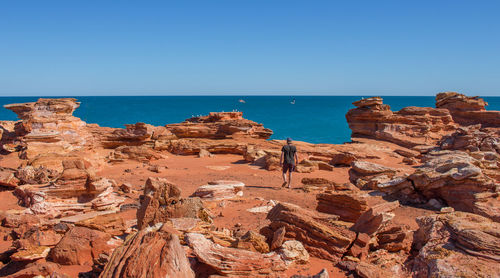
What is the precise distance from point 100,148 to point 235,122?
25.7 ft

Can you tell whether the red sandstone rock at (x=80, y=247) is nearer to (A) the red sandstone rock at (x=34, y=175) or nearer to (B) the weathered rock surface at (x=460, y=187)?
(A) the red sandstone rock at (x=34, y=175)

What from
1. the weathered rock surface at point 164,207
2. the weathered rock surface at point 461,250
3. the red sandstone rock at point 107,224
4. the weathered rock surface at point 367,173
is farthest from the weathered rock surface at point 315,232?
the weathered rock surface at point 367,173

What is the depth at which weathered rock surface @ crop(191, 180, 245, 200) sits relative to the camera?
9.67 metres

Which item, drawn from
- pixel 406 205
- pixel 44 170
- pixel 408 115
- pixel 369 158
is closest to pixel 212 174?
pixel 44 170

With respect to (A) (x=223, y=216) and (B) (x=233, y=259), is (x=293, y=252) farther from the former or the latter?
(A) (x=223, y=216)

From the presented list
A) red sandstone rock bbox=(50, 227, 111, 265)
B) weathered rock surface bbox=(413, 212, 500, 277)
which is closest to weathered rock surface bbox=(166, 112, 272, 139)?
red sandstone rock bbox=(50, 227, 111, 265)

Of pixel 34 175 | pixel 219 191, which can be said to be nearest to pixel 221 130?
pixel 219 191

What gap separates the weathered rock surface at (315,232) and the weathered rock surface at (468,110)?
25078 mm

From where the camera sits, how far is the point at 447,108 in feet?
91.8

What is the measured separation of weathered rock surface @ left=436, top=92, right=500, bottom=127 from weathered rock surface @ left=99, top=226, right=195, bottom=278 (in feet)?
92.2

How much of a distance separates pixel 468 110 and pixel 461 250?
1075 inches

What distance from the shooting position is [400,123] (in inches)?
966

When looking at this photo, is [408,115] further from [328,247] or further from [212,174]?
[328,247]

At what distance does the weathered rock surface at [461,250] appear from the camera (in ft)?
12.6
